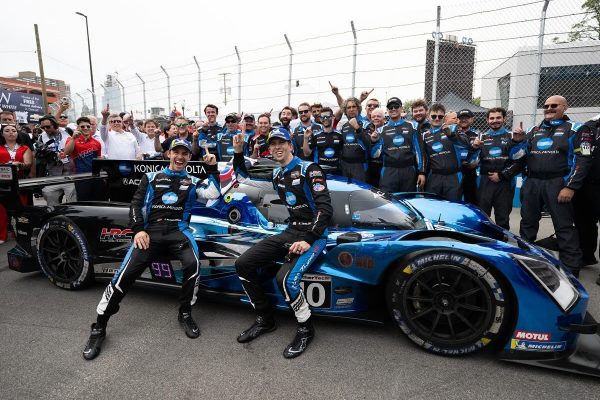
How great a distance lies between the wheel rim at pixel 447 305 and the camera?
2.39m

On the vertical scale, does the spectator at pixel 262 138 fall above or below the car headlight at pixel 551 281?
above

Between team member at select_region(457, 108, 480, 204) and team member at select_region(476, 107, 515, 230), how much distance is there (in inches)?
11.7

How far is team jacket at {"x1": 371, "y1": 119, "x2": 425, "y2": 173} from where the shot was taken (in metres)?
4.93

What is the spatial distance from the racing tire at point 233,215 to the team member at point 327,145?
7.46 feet

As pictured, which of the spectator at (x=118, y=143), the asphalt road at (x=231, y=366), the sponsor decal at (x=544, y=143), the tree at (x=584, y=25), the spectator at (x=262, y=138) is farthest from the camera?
the tree at (x=584, y=25)

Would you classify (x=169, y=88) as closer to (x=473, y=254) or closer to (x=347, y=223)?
(x=347, y=223)

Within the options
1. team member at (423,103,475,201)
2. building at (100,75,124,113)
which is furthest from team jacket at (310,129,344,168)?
building at (100,75,124,113)

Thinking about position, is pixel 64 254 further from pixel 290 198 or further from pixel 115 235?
pixel 290 198

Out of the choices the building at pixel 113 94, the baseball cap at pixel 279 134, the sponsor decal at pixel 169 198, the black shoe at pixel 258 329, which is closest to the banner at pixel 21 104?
the building at pixel 113 94

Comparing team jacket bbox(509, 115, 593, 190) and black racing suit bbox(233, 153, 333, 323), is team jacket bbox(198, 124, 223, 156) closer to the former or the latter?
black racing suit bbox(233, 153, 333, 323)

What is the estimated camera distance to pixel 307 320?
264 cm

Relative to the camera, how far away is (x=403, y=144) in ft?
16.2

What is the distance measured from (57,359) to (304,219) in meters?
1.82

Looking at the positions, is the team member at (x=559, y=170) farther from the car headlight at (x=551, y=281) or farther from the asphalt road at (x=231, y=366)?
the car headlight at (x=551, y=281)
